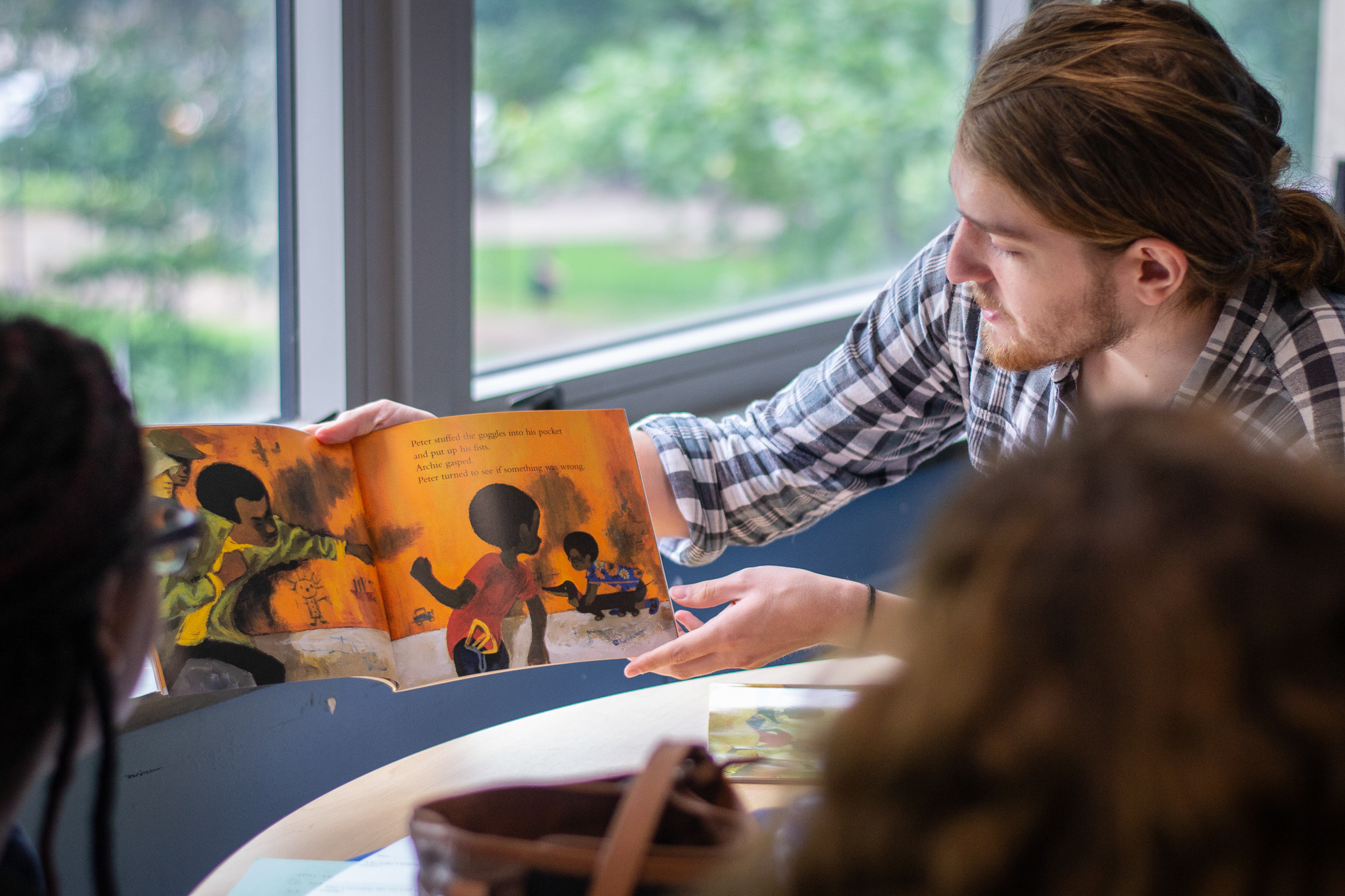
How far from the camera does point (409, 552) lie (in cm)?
104

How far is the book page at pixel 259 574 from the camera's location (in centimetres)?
95

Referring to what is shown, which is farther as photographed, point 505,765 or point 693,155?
point 693,155

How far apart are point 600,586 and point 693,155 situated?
2006 mm

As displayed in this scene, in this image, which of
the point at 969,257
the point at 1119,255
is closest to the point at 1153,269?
the point at 1119,255

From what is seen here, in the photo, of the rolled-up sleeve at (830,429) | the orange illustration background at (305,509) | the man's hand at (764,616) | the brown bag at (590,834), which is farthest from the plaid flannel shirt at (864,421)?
the brown bag at (590,834)

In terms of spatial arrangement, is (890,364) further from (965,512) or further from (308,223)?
(965,512)

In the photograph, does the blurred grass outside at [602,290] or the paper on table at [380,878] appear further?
the blurred grass outside at [602,290]

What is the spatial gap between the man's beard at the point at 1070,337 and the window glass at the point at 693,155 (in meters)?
0.83

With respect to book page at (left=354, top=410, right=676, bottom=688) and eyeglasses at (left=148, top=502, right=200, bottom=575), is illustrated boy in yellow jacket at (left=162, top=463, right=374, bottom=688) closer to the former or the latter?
book page at (left=354, top=410, right=676, bottom=688)

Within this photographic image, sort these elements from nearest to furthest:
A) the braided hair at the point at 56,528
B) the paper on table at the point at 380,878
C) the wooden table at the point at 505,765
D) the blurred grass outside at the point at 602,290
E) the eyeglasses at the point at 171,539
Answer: the braided hair at the point at 56,528 < the eyeglasses at the point at 171,539 < the paper on table at the point at 380,878 < the wooden table at the point at 505,765 < the blurred grass outside at the point at 602,290

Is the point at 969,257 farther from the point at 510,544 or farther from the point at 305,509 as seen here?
the point at 305,509

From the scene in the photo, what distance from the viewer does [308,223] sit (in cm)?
157

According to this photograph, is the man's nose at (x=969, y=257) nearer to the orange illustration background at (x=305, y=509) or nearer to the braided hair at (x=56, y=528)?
the orange illustration background at (x=305, y=509)

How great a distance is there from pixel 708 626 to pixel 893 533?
1.34 metres
